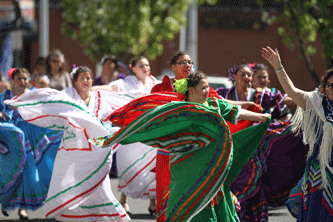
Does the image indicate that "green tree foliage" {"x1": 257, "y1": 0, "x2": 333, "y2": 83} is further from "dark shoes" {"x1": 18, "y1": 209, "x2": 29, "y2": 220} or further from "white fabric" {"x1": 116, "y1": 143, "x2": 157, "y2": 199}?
"dark shoes" {"x1": 18, "y1": 209, "x2": 29, "y2": 220}

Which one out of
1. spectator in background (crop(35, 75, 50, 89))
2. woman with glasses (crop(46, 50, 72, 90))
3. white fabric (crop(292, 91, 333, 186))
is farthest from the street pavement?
white fabric (crop(292, 91, 333, 186))

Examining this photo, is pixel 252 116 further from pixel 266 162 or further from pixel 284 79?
pixel 266 162

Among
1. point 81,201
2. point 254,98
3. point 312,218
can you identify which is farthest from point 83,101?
point 312,218

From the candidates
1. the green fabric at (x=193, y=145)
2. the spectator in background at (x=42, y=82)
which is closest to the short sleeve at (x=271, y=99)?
the green fabric at (x=193, y=145)

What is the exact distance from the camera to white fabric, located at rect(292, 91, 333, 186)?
5.72 m

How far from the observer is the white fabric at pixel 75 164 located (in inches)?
301

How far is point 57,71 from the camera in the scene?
34.2ft

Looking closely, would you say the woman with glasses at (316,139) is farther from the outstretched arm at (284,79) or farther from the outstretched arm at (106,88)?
the outstretched arm at (106,88)

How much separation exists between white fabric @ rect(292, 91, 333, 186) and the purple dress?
1.83 meters

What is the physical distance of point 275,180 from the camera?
8.18 metres

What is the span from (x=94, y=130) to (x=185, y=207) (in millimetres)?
2512

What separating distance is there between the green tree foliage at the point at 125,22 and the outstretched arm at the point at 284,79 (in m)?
14.4

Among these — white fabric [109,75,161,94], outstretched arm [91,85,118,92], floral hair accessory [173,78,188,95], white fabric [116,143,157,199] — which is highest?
floral hair accessory [173,78,188,95]

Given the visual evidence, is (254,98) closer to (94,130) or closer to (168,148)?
(94,130)
